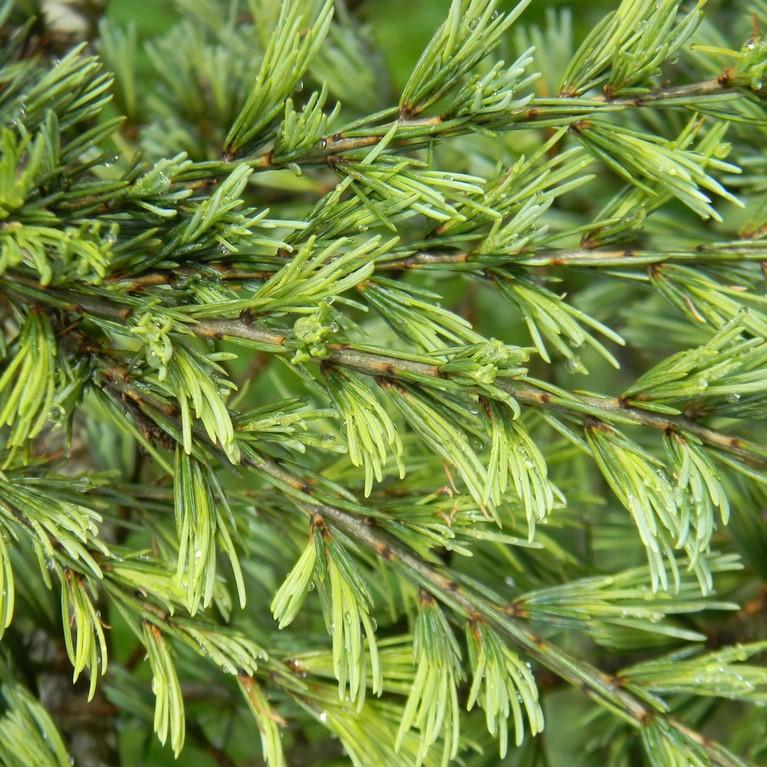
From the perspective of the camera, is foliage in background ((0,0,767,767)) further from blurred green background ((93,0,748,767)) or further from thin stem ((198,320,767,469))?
blurred green background ((93,0,748,767))

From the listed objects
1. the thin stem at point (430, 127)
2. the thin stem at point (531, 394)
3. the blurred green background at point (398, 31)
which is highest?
the thin stem at point (430, 127)

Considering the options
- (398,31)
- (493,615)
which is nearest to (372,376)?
(493,615)

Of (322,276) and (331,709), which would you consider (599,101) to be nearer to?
(322,276)

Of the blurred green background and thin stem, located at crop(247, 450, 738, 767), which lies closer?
thin stem, located at crop(247, 450, 738, 767)

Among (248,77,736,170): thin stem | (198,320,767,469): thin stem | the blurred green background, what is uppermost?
(248,77,736,170): thin stem

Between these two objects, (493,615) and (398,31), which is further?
(398,31)

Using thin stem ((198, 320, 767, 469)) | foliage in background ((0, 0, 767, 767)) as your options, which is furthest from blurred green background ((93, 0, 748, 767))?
thin stem ((198, 320, 767, 469))

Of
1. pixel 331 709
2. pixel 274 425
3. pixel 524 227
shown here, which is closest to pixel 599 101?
pixel 524 227

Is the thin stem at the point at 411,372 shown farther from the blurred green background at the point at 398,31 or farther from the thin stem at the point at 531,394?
the blurred green background at the point at 398,31

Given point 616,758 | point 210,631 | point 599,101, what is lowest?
point 616,758

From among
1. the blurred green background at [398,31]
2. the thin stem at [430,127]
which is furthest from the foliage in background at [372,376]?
the blurred green background at [398,31]

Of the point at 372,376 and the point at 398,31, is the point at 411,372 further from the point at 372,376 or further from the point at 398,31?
the point at 398,31
